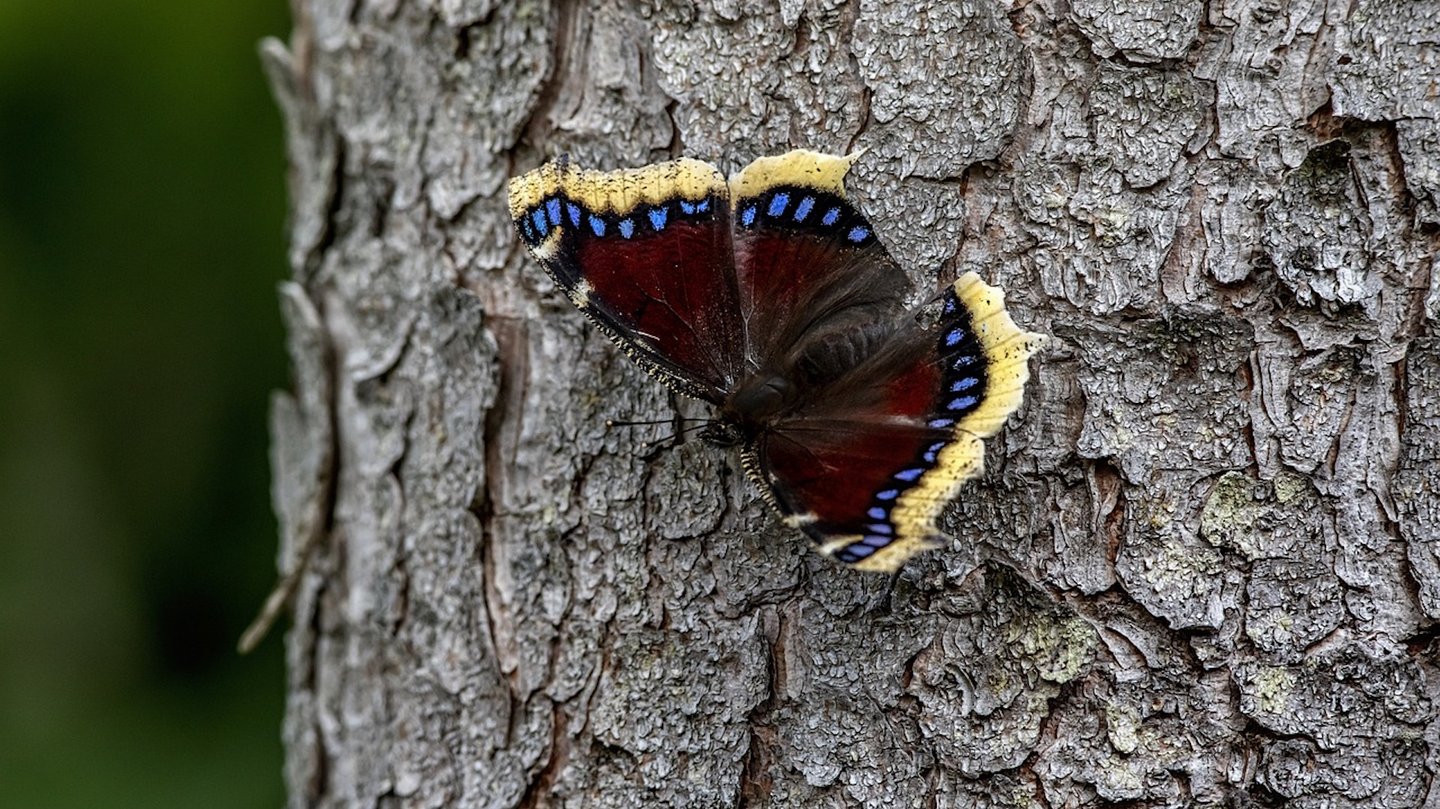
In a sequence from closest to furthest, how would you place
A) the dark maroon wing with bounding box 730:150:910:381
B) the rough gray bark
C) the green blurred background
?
1. the rough gray bark
2. the dark maroon wing with bounding box 730:150:910:381
3. the green blurred background

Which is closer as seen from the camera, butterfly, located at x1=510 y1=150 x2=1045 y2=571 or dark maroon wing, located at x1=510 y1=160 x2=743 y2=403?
butterfly, located at x1=510 y1=150 x2=1045 y2=571

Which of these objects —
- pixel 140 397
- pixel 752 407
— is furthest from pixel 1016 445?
pixel 140 397

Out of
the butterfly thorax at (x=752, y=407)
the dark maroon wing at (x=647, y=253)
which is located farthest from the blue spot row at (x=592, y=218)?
the butterfly thorax at (x=752, y=407)

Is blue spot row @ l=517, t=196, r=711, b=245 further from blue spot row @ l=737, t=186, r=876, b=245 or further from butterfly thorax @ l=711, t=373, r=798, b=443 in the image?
butterfly thorax @ l=711, t=373, r=798, b=443

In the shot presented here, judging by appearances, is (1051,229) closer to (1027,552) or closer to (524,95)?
(1027,552)

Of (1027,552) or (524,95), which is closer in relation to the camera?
(1027,552)

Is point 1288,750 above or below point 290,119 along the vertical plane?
below

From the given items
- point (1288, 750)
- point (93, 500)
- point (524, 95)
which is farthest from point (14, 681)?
point (1288, 750)

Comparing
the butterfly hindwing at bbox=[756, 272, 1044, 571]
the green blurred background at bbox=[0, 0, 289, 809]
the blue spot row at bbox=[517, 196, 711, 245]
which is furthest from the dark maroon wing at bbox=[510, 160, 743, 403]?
the green blurred background at bbox=[0, 0, 289, 809]
